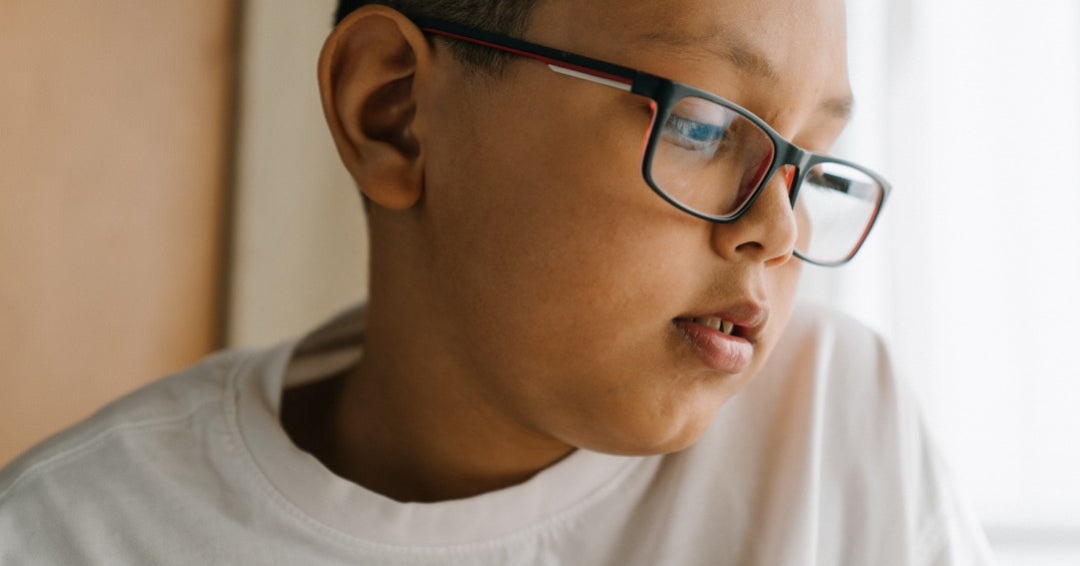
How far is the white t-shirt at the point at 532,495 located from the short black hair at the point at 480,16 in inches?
15.7

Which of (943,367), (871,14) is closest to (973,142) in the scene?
(871,14)

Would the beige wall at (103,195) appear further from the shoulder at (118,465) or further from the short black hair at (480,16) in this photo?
the short black hair at (480,16)

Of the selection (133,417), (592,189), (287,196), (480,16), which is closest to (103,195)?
(287,196)

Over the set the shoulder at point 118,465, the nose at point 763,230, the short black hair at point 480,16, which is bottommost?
the shoulder at point 118,465

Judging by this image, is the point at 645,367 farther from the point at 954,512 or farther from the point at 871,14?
the point at 871,14

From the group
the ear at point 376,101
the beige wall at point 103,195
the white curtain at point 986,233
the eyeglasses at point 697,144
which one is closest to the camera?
the eyeglasses at point 697,144

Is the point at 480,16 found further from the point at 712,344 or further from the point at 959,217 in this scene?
the point at 959,217

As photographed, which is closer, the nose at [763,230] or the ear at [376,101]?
the nose at [763,230]

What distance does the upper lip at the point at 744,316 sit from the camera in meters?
0.79

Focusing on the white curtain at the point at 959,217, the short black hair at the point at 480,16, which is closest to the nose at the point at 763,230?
the short black hair at the point at 480,16

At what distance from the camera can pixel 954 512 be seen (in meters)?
1.01

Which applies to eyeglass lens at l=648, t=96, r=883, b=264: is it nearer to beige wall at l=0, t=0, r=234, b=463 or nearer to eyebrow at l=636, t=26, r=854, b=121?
eyebrow at l=636, t=26, r=854, b=121

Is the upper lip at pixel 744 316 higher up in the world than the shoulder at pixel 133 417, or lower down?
higher up

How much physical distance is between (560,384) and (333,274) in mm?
964
